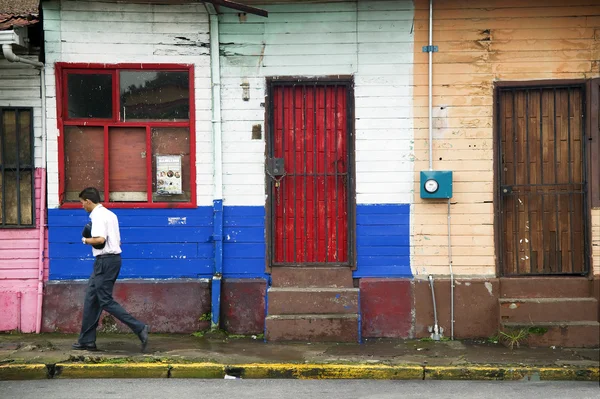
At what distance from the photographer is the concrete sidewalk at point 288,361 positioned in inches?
348

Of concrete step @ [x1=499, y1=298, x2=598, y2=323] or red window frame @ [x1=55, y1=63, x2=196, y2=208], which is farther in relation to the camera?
red window frame @ [x1=55, y1=63, x2=196, y2=208]

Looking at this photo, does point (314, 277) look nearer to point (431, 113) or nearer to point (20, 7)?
point (431, 113)

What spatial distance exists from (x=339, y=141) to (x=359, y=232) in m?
1.17

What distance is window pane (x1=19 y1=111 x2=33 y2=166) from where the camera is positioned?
35.1 ft

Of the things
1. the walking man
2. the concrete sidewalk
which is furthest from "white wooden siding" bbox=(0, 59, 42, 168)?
the concrete sidewalk

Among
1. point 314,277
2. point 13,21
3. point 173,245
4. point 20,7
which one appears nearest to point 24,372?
point 173,245

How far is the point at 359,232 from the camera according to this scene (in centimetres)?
1066

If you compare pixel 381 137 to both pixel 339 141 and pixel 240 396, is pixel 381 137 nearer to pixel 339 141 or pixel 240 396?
pixel 339 141

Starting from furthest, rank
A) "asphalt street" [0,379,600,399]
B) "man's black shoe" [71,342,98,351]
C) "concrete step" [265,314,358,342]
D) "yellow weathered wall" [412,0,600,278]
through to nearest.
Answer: "yellow weathered wall" [412,0,600,278] → "concrete step" [265,314,358,342] → "man's black shoe" [71,342,98,351] → "asphalt street" [0,379,600,399]

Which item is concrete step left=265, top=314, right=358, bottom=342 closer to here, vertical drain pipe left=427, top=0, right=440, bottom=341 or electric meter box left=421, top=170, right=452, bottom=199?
vertical drain pipe left=427, top=0, right=440, bottom=341

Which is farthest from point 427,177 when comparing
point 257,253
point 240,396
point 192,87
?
point 240,396

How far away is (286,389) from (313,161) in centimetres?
338

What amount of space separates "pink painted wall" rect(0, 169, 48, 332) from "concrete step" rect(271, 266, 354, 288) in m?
2.99

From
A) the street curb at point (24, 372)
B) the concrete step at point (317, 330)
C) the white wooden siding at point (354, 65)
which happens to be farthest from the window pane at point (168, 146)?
the street curb at point (24, 372)
